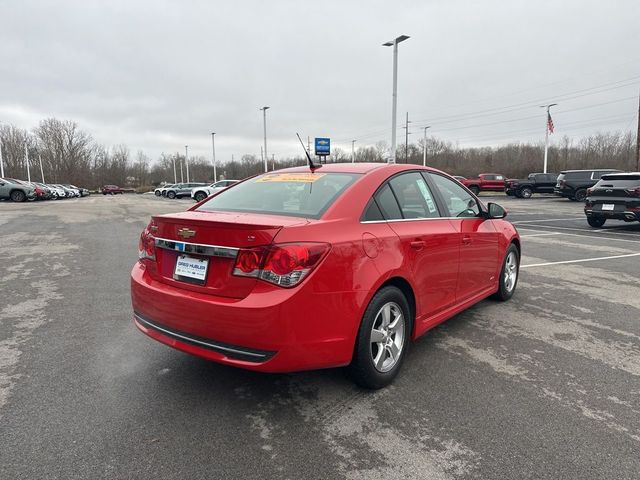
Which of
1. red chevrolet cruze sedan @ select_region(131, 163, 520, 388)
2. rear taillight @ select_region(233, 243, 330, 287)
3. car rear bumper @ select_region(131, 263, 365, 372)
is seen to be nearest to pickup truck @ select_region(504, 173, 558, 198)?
red chevrolet cruze sedan @ select_region(131, 163, 520, 388)

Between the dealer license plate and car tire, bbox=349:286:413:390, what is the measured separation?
1.07m

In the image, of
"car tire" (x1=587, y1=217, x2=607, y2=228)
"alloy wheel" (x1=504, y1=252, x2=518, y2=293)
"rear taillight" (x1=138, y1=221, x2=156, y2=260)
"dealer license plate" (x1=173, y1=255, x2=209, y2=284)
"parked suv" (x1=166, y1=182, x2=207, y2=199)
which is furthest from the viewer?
"parked suv" (x1=166, y1=182, x2=207, y2=199)

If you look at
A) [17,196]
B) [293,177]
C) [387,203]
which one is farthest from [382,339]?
[17,196]

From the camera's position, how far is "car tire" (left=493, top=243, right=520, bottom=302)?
5043 millimetres

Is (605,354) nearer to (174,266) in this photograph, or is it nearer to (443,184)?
(443,184)

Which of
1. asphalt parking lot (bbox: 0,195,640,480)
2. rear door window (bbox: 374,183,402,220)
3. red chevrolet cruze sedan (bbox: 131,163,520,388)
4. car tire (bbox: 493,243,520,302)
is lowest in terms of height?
asphalt parking lot (bbox: 0,195,640,480)

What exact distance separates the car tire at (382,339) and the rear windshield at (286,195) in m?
0.75

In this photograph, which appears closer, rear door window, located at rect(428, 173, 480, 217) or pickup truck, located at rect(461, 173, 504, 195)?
rear door window, located at rect(428, 173, 480, 217)

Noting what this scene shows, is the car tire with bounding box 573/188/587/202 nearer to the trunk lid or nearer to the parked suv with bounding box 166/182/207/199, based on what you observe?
the trunk lid

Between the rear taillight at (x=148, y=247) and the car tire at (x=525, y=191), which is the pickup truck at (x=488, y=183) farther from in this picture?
the rear taillight at (x=148, y=247)

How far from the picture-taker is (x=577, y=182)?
86.0ft

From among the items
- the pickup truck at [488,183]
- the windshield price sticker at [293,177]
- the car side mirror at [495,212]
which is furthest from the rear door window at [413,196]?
the pickup truck at [488,183]

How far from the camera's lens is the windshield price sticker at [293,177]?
3.52m

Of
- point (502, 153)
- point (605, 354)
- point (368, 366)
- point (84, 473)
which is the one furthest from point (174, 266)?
point (502, 153)
